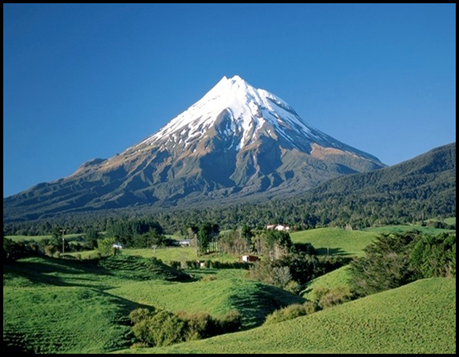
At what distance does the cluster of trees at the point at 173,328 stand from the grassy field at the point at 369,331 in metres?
2.47

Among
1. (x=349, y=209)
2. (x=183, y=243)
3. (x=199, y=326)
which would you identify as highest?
(x=349, y=209)

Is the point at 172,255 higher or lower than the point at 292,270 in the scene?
higher

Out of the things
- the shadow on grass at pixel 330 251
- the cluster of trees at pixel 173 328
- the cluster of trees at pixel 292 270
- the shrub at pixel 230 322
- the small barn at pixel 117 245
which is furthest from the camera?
the small barn at pixel 117 245

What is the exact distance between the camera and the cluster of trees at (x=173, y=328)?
24.4 m

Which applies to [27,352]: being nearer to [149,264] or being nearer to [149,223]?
[149,264]

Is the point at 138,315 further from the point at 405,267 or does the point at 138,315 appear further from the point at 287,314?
the point at 405,267

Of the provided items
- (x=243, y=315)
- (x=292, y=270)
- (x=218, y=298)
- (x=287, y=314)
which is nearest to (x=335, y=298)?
(x=243, y=315)

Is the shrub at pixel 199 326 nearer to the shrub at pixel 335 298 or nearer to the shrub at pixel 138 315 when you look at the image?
the shrub at pixel 138 315

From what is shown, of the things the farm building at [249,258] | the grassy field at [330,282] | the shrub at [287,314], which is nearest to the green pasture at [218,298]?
the shrub at [287,314]

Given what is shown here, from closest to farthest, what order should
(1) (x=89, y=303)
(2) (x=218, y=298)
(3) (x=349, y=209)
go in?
(1) (x=89, y=303) → (2) (x=218, y=298) → (3) (x=349, y=209)

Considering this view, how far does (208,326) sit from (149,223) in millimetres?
89494

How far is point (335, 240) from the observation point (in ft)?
260

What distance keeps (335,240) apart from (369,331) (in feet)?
193

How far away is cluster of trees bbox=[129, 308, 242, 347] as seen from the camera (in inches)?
960
